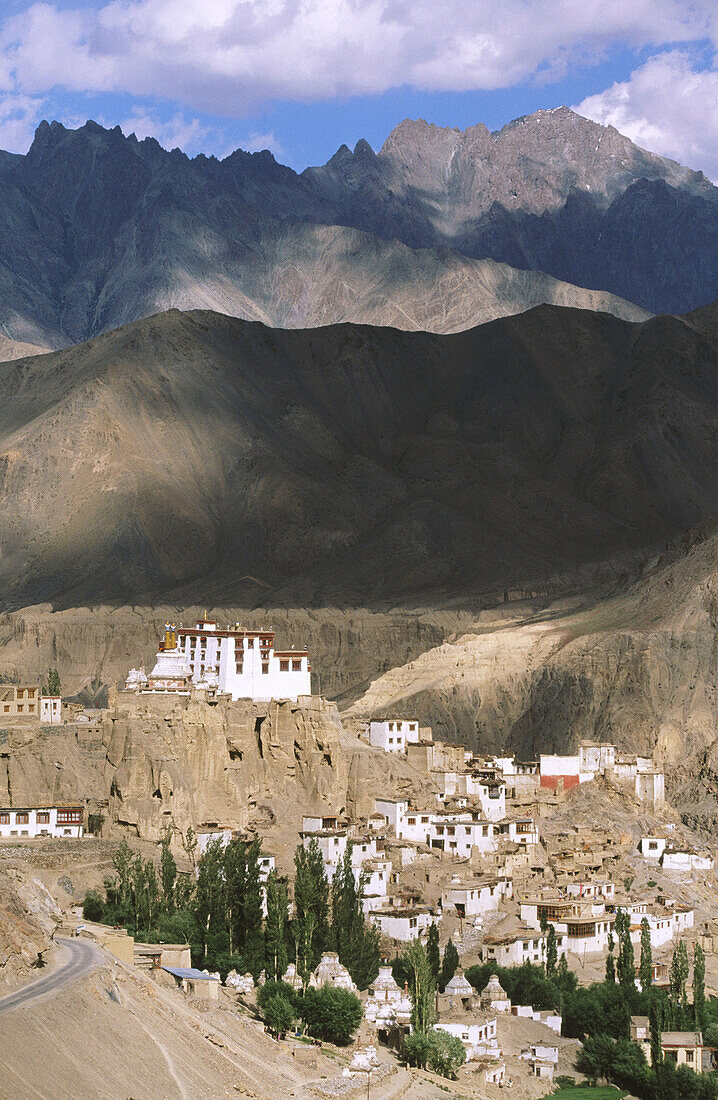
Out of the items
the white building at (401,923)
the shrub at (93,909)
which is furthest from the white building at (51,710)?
the shrub at (93,909)

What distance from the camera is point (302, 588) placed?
190 metres

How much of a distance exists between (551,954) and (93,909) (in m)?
16.1

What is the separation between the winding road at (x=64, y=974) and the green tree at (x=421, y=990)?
9935 millimetres

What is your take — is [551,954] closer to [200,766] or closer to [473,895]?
[473,895]

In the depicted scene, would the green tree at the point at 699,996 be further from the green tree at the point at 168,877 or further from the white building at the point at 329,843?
the green tree at the point at 168,877

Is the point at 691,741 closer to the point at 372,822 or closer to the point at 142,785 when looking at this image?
the point at 372,822

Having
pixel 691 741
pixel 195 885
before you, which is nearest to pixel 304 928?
pixel 195 885

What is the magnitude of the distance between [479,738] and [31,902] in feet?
281

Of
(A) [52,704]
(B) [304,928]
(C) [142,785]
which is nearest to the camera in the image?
(B) [304,928]

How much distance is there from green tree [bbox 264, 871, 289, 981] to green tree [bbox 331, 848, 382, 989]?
1618mm

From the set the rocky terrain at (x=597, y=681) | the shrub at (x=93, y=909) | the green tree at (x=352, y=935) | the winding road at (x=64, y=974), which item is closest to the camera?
the winding road at (x=64, y=974)

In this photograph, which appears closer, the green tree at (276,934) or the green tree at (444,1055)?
the green tree at (444,1055)

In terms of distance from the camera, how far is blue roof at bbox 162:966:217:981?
49384mm

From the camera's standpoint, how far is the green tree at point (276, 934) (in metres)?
56.0
